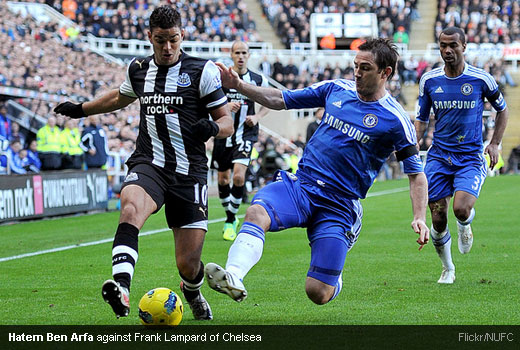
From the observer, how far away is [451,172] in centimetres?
979

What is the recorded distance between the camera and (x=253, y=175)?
2581 centimetres

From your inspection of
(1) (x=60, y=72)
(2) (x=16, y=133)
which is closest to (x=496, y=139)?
(2) (x=16, y=133)

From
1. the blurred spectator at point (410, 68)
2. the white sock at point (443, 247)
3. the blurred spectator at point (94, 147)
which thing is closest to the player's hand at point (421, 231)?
the white sock at point (443, 247)

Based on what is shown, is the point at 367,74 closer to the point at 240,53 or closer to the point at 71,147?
the point at 240,53

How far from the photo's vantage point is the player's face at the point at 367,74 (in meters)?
6.81

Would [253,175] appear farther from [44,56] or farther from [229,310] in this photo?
[229,310]

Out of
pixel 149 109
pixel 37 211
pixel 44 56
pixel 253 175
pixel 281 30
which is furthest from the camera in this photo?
pixel 281 30

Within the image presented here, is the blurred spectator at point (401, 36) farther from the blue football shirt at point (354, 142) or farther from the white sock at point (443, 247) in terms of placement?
the blue football shirt at point (354, 142)


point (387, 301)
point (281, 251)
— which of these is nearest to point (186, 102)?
point (387, 301)

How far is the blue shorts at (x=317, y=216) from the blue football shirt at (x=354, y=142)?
0.34ft

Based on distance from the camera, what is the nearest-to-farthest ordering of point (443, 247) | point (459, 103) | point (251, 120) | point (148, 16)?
point (443, 247) → point (459, 103) → point (251, 120) → point (148, 16)

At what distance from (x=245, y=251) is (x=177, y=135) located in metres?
1.28

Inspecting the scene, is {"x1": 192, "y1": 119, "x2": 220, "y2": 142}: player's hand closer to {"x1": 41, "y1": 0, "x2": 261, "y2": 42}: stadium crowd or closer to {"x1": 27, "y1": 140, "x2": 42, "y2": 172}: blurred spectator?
{"x1": 27, "y1": 140, "x2": 42, "y2": 172}: blurred spectator

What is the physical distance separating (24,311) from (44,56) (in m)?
21.8
